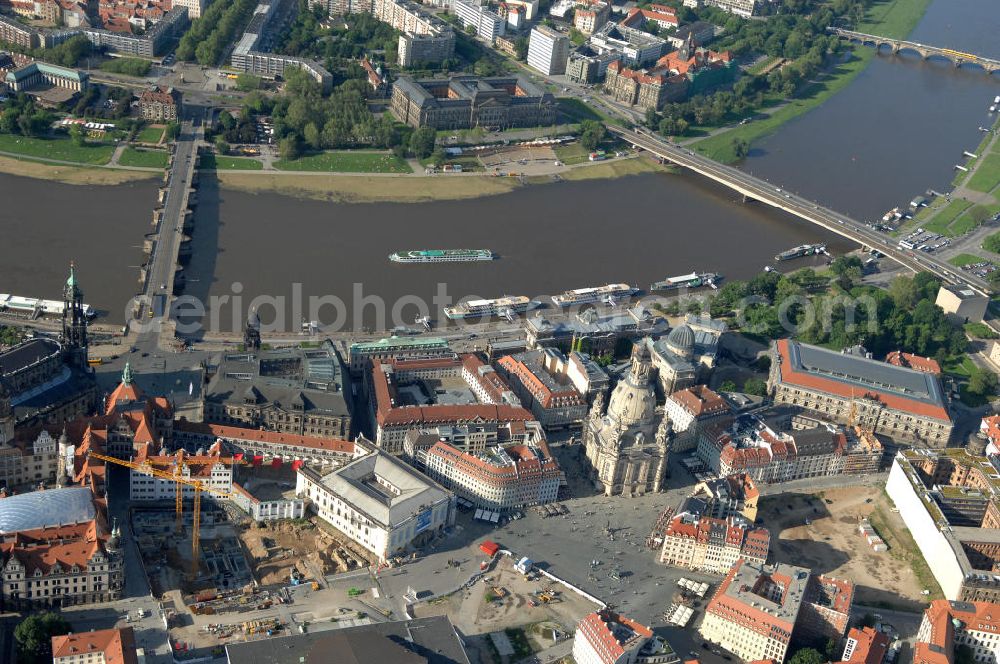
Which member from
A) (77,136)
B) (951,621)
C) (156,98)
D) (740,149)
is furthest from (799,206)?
(77,136)

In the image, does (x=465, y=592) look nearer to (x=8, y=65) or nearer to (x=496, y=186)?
(x=496, y=186)

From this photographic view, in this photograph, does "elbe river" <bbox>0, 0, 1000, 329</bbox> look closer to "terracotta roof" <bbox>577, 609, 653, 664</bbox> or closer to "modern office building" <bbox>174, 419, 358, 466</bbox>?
"modern office building" <bbox>174, 419, 358, 466</bbox>

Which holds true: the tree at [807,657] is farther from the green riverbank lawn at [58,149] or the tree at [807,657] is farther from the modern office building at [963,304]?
the green riverbank lawn at [58,149]

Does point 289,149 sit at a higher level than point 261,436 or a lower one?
higher

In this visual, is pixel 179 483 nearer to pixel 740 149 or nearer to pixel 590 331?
pixel 590 331

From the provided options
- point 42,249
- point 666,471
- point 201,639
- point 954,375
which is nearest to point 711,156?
point 954,375

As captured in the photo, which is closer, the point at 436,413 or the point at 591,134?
the point at 436,413

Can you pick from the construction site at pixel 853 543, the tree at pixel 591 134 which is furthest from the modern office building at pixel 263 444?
the tree at pixel 591 134
